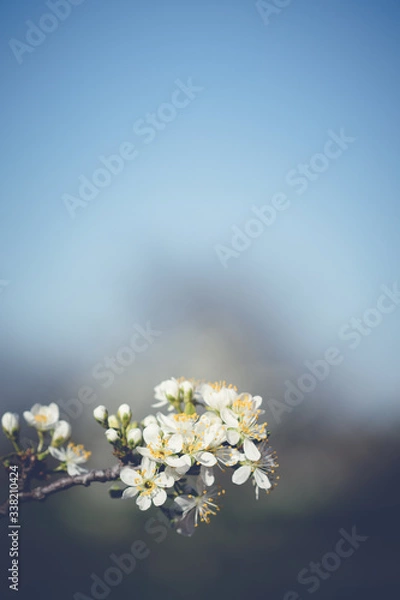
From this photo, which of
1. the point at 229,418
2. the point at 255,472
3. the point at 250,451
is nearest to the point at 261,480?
the point at 255,472

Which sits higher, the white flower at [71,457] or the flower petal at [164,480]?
the white flower at [71,457]

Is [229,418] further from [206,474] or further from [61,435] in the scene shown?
[61,435]

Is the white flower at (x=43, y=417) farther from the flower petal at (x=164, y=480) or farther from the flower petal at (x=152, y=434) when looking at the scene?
the flower petal at (x=164, y=480)

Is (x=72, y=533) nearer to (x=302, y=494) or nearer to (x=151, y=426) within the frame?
(x=302, y=494)

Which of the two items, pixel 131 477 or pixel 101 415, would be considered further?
pixel 101 415

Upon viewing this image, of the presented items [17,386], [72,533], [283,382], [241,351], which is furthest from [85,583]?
[241,351]

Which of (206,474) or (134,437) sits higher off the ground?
(134,437)

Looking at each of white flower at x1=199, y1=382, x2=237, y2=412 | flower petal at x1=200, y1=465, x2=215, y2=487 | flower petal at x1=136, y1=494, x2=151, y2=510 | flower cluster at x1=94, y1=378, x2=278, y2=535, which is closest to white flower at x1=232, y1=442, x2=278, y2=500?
flower cluster at x1=94, y1=378, x2=278, y2=535

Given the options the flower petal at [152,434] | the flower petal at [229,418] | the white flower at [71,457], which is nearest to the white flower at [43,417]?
the white flower at [71,457]
